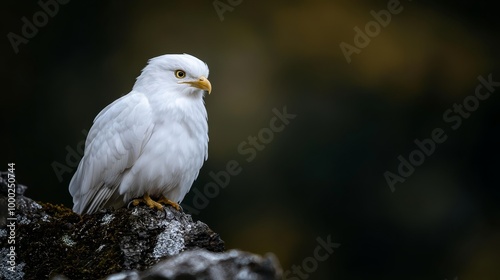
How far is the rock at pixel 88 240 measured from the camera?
4590 millimetres

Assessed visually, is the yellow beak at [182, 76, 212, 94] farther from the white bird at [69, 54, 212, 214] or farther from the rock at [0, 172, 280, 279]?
the rock at [0, 172, 280, 279]

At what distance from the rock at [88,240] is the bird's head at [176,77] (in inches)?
69.1

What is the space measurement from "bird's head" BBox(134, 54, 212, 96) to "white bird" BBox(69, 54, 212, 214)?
0.05 feet

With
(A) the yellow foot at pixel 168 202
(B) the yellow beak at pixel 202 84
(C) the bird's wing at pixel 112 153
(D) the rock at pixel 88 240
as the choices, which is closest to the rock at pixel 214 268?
(D) the rock at pixel 88 240

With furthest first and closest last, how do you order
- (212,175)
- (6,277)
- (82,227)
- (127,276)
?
(212,175) → (82,227) → (6,277) → (127,276)

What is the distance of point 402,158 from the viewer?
11.8 m

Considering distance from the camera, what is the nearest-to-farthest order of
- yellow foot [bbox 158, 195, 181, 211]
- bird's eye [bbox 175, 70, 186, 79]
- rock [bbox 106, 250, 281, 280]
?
rock [bbox 106, 250, 281, 280], yellow foot [bbox 158, 195, 181, 211], bird's eye [bbox 175, 70, 186, 79]

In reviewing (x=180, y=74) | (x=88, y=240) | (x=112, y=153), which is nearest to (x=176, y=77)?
(x=180, y=74)

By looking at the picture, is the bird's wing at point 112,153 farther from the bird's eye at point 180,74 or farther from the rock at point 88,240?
the rock at point 88,240

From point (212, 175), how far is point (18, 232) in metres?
6.07

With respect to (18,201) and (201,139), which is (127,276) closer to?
(18,201)

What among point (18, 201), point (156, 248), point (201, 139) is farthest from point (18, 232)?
point (201, 139)

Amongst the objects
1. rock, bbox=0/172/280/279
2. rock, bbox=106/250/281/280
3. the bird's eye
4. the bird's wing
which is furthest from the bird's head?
rock, bbox=106/250/281/280

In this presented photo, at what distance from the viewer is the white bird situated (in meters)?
6.25
